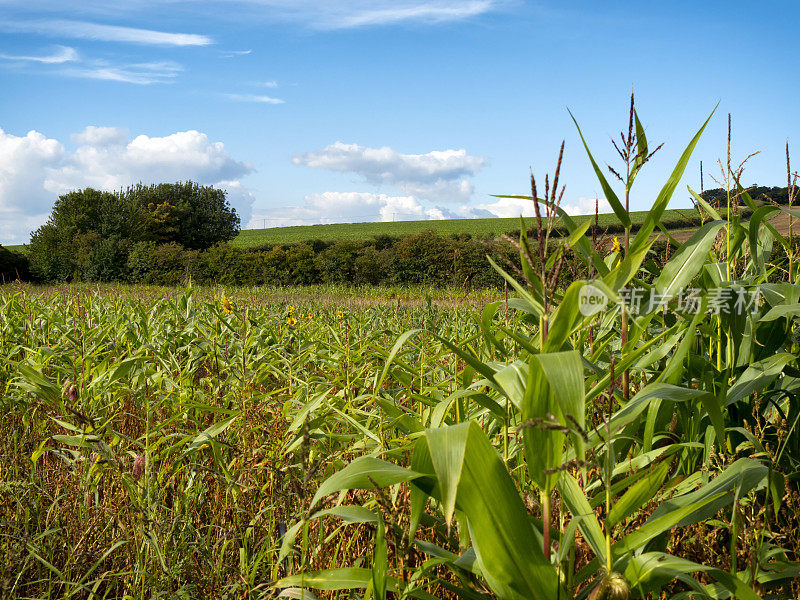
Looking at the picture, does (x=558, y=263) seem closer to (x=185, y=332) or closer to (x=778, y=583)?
(x=778, y=583)

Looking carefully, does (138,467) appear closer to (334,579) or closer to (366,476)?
(334,579)

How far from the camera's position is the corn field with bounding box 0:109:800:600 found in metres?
1.02

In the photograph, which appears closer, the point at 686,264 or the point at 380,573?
the point at 380,573

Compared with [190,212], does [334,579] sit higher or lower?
lower

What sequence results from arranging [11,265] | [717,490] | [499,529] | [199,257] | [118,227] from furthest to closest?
1. [118,227]
2. [199,257]
3. [11,265]
4. [717,490]
5. [499,529]

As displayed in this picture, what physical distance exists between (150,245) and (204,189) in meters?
23.2

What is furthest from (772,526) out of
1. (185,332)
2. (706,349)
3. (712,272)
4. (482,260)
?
(482,260)

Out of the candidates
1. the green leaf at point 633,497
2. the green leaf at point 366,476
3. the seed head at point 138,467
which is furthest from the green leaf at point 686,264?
the seed head at point 138,467

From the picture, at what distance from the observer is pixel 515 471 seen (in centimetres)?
172

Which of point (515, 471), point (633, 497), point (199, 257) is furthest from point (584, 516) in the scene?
point (199, 257)

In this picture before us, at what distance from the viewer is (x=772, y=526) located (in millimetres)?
Answer: 1584

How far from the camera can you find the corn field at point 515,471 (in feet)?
3.35

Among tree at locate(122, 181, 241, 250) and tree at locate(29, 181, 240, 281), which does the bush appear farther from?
tree at locate(122, 181, 241, 250)

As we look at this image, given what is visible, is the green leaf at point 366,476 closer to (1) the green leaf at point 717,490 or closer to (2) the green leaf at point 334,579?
(2) the green leaf at point 334,579
